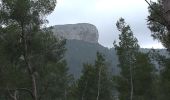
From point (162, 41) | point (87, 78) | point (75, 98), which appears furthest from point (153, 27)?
point (75, 98)

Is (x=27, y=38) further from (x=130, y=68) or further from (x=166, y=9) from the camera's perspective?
(x=130, y=68)

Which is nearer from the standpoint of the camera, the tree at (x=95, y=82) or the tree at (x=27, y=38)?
the tree at (x=27, y=38)

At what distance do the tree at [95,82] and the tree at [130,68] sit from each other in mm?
8525

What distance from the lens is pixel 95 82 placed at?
74.5 m

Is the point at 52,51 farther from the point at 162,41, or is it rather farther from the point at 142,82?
the point at 142,82

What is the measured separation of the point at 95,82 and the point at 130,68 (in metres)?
12.0

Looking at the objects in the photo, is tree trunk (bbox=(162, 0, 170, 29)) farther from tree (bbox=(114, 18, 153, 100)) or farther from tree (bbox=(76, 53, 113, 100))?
tree (bbox=(76, 53, 113, 100))

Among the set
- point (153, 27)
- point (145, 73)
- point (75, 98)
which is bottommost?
point (75, 98)

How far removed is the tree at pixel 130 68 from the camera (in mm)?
63406

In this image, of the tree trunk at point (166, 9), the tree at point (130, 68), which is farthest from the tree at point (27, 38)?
the tree at point (130, 68)

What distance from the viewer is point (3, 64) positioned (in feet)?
121

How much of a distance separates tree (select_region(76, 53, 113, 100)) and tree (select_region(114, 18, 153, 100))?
852 centimetres

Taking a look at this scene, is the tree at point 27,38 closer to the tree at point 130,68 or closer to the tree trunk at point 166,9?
the tree trunk at point 166,9

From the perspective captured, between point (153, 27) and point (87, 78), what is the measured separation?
3937 centimetres
